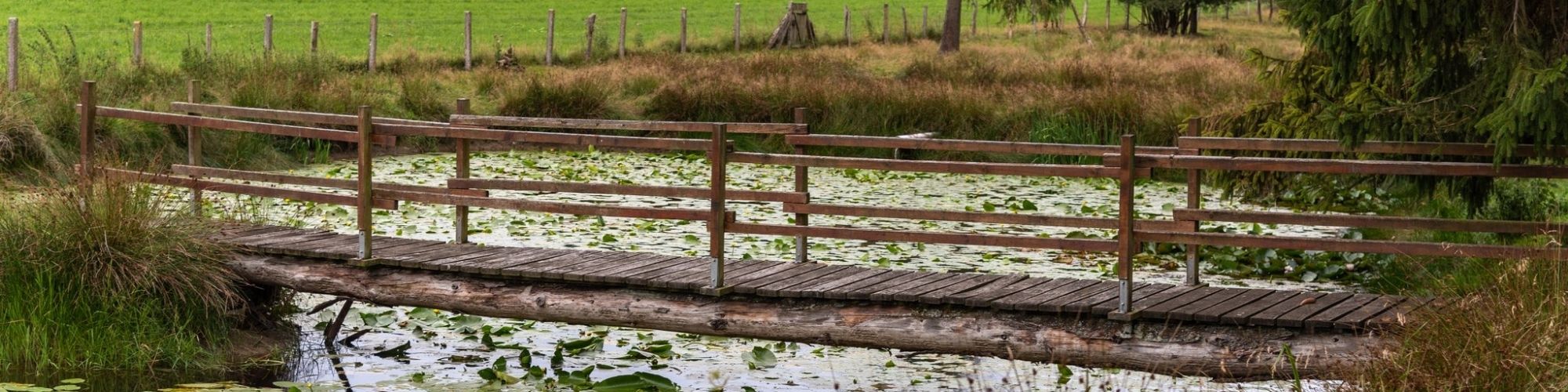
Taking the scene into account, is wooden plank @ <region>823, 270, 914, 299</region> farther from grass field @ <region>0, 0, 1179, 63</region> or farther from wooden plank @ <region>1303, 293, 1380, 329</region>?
grass field @ <region>0, 0, 1179, 63</region>

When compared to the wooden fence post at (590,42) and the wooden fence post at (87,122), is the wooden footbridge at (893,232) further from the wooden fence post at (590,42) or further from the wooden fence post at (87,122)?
the wooden fence post at (590,42)

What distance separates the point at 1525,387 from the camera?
5.08 meters

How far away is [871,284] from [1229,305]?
1442mm

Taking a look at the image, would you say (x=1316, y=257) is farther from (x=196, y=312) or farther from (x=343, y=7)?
(x=343, y=7)

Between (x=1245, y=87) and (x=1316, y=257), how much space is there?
7.99 meters

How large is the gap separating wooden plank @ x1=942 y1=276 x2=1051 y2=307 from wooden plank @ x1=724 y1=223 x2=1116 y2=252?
174mm

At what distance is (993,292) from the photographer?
22.6 ft

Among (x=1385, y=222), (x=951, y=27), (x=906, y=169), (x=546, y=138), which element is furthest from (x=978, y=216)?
(x=951, y=27)

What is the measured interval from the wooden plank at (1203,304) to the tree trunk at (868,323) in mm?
48

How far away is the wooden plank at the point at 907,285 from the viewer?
6828 mm

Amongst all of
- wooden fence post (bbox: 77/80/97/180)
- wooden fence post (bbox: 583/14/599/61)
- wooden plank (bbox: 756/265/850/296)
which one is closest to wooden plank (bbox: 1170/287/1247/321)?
wooden plank (bbox: 756/265/850/296)

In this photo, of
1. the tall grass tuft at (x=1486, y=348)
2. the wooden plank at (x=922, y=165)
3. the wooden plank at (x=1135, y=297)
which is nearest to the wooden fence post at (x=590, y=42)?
the wooden plank at (x=922, y=165)

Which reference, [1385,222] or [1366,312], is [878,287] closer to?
[1366,312]

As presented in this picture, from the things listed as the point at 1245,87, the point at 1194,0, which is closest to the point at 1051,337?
the point at 1245,87
